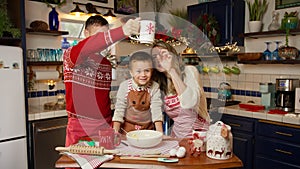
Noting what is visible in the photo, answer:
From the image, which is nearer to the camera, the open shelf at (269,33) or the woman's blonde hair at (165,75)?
the woman's blonde hair at (165,75)

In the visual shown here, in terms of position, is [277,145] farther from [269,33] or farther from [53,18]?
[53,18]

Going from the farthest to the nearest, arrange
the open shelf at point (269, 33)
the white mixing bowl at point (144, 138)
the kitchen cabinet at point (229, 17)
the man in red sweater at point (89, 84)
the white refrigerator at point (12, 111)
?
the kitchen cabinet at point (229, 17), the open shelf at point (269, 33), the white refrigerator at point (12, 111), the man in red sweater at point (89, 84), the white mixing bowl at point (144, 138)

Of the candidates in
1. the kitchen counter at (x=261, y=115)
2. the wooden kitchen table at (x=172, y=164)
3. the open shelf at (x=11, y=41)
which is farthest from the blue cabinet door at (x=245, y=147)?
the open shelf at (x=11, y=41)

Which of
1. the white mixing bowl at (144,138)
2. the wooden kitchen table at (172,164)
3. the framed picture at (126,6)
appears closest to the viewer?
the wooden kitchen table at (172,164)

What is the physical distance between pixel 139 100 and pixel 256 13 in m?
2.41

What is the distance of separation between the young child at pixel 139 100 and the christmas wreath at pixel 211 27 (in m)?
2.17

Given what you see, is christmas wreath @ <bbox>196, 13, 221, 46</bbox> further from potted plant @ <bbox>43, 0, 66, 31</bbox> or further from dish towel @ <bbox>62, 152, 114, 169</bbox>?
dish towel @ <bbox>62, 152, 114, 169</bbox>

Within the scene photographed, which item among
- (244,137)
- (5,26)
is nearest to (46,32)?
(5,26)

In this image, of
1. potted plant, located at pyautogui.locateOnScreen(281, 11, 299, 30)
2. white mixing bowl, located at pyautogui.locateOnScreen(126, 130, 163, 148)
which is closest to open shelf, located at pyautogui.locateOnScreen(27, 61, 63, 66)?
white mixing bowl, located at pyautogui.locateOnScreen(126, 130, 163, 148)

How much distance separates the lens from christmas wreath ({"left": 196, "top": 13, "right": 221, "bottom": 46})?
10.4ft

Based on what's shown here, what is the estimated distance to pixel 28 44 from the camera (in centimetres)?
295

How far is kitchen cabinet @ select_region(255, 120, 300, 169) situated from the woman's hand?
1.86 m

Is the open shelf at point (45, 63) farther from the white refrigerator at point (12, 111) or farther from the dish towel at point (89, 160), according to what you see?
the dish towel at point (89, 160)

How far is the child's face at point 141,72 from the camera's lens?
1.11 metres
